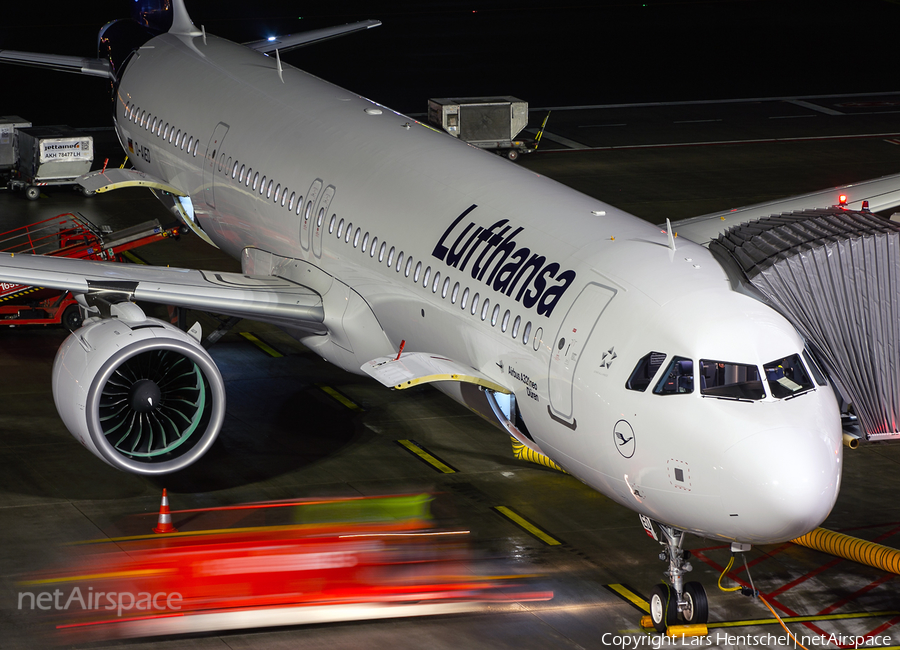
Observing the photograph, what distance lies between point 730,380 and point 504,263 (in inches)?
164

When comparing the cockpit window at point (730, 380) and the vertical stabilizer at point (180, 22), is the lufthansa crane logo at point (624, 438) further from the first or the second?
the vertical stabilizer at point (180, 22)

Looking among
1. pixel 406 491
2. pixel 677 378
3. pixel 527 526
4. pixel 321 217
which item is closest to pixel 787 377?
pixel 677 378

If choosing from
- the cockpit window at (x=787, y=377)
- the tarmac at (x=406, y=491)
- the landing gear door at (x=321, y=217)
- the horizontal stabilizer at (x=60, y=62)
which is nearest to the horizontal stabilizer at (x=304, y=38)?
the horizontal stabilizer at (x=60, y=62)

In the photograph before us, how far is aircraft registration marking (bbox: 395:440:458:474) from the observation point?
1980cm

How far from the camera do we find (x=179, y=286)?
20.0m

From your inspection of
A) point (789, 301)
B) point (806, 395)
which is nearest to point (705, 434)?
point (806, 395)

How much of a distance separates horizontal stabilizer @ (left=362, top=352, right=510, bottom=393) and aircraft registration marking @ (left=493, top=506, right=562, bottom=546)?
8.00ft

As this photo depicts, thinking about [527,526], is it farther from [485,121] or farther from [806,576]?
[485,121]

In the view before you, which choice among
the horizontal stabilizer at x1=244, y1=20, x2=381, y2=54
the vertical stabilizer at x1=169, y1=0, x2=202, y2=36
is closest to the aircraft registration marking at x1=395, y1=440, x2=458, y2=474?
the vertical stabilizer at x1=169, y1=0, x2=202, y2=36

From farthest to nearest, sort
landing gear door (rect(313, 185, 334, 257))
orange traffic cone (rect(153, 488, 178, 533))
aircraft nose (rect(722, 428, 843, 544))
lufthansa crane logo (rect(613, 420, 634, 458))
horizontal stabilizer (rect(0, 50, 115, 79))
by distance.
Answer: horizontal stabilizer (rect(0, 50, 115, 79)) → landing gear door (rect(313, 185, 334, 257)) → orange traffic cone (rect(153, 488, 178, 533)) → lufthansa crane logo (rect(613, 420, 634, 458)) → aircraft nose (rect(722, 428, 843, 544))

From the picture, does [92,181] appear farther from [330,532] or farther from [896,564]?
[896,564]

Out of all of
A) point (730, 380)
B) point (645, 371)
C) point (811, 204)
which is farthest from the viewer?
point (811, 204)

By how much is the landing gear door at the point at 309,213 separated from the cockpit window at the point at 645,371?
8.77m

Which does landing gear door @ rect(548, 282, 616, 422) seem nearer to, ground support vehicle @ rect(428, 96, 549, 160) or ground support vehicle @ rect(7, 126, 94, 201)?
ground support vehicle @ rect(7, 126, 94, 201)
